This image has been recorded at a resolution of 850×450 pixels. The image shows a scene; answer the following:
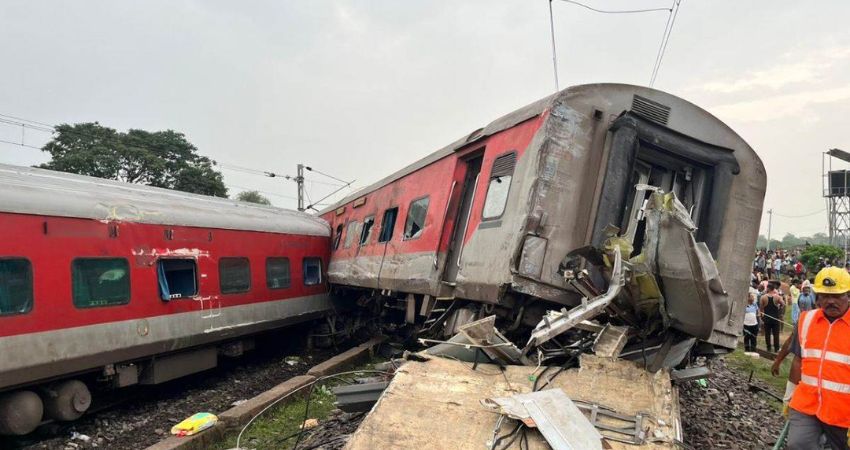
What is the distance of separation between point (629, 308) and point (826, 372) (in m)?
1.34

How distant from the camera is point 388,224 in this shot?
9.57 meters

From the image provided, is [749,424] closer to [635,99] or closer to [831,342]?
[831,342]

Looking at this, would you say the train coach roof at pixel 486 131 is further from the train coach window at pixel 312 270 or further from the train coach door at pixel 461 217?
the train coach window at pixel 312 270

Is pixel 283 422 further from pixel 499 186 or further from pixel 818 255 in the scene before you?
pixel 818 255

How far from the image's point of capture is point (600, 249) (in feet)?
14.9

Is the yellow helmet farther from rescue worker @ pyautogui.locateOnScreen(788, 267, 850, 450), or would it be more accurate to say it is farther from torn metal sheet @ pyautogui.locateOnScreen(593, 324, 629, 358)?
torn metal sheet @ pyautogui.locateOnScreen(593, 324, 629, 358)

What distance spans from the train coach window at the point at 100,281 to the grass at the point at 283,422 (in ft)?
8.36

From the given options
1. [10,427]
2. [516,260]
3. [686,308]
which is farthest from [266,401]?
[686,308]

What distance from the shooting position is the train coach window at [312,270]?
38.5ft

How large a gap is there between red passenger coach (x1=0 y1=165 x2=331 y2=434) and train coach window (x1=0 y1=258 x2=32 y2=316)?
0.04 ft

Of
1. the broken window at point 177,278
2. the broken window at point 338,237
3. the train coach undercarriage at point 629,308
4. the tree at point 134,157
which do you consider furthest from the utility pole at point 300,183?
the train coach undercarriage at point 629,308

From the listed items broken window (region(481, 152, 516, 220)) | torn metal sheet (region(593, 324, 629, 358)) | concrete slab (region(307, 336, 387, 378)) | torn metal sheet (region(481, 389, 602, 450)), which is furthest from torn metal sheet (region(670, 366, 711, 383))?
concrete slab (region(307, 336, 387, 378))

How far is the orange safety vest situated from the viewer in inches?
142

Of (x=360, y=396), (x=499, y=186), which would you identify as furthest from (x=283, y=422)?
(x=499, y=186)
